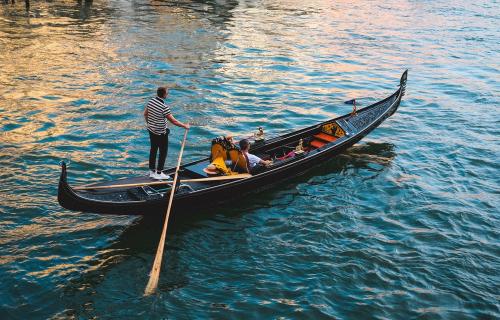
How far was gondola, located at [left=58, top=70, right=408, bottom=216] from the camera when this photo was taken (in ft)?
31.4

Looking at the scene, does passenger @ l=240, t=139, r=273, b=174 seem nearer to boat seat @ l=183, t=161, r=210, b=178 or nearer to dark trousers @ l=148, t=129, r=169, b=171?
boat seat @ l=183, t=161, r=210, b=178

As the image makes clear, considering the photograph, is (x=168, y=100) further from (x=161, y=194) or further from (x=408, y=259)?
(x=408, y=259)

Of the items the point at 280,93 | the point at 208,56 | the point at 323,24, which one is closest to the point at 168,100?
the point at 280,93

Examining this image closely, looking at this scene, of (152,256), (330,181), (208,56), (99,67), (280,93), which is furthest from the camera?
(208,56)

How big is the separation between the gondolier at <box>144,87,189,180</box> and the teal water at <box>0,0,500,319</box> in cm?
111

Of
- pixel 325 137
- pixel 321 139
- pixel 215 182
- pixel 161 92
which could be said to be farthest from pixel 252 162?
pixel 325 137

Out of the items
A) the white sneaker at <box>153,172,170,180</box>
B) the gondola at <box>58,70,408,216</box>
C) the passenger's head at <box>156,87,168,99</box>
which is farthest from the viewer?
the white sneaker at <box>153,172,170,180</box>

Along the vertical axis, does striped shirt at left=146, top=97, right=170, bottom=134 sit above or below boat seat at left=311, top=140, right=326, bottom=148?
above

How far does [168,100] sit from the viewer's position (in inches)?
741

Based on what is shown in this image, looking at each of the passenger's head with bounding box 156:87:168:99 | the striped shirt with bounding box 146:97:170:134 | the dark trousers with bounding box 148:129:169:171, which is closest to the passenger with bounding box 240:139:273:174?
the dark trousers with bounding box 148:129:169:171

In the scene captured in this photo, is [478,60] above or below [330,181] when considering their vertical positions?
above

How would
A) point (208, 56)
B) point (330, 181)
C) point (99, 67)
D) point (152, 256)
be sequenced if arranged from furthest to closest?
1. point (208, 56)
2. point (99, 67)
3. point (330, 181)
4. point (152, 256)

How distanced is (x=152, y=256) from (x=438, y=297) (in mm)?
4876

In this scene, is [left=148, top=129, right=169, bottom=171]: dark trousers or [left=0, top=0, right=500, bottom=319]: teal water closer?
[left=0, top=0, right=500, bottom=319]: teal water
